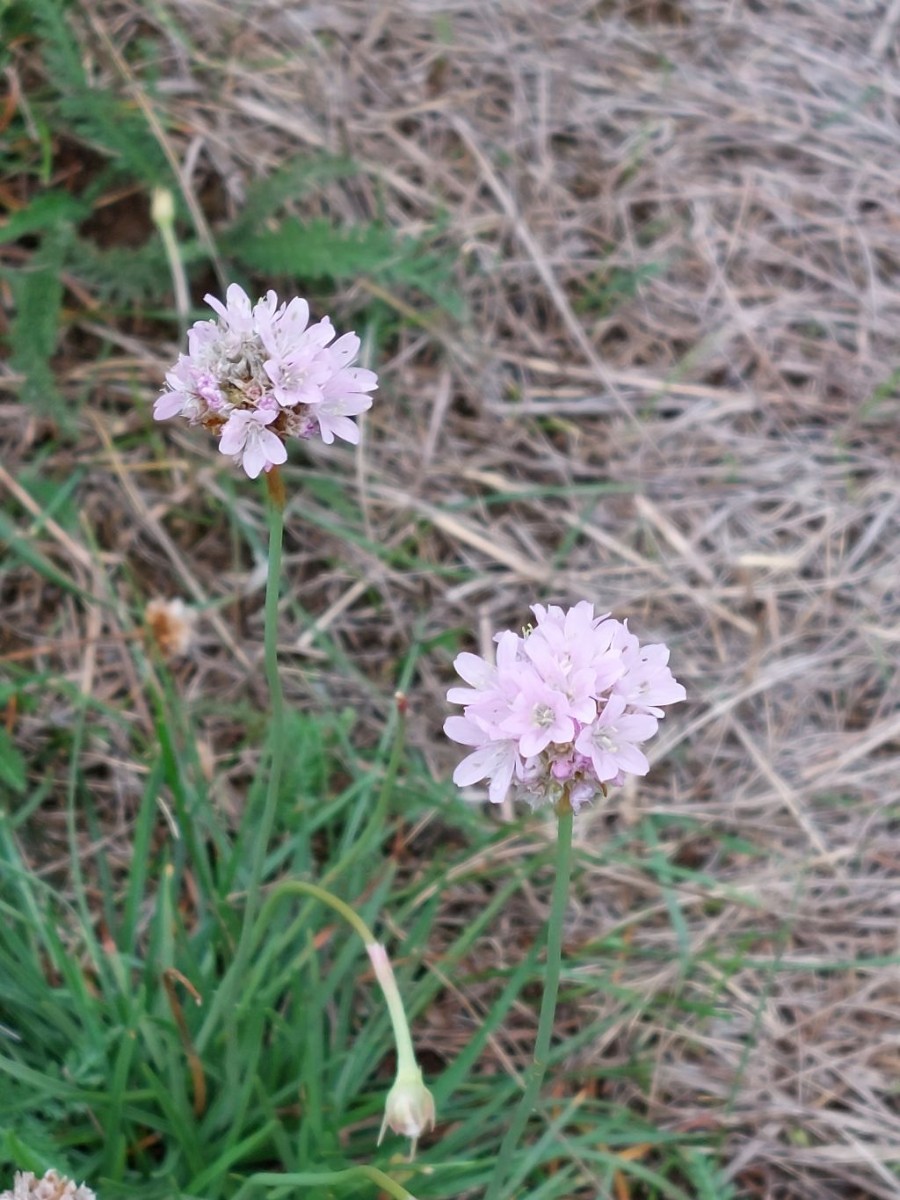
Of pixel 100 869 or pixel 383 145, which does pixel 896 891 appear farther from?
pixel 383 145

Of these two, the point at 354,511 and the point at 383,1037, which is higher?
the point at 354,511

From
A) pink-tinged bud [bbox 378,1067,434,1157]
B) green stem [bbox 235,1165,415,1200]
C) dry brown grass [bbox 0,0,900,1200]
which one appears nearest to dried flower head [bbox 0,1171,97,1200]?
green stem [bbox 235,1165,415,1200]

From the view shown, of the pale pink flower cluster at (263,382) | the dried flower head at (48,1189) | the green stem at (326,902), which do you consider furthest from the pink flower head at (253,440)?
the dried flower head at (48,1189)

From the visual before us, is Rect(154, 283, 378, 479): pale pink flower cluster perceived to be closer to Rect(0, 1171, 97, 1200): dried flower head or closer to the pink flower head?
the pink flower head

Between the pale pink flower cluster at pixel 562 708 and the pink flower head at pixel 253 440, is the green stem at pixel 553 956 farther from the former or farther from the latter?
the pink flower head at pixel 253 440

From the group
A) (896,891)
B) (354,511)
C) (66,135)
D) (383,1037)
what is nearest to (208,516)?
(354,511)

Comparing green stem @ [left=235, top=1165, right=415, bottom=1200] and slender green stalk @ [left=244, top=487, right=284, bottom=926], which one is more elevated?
slender green stalk @ [left=244, top=487, right=284, bottom=926]
